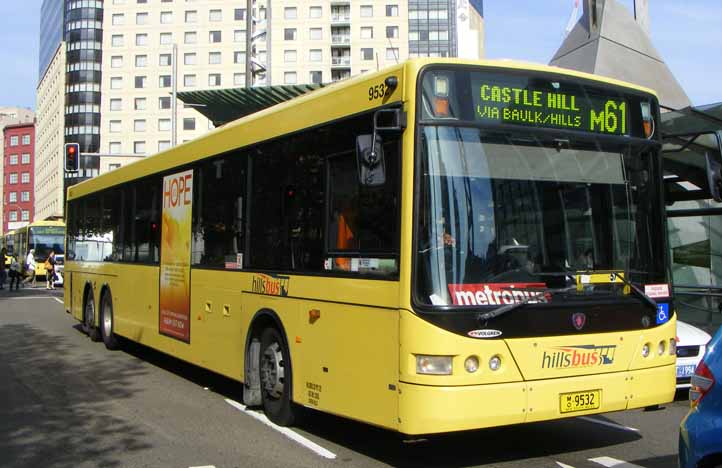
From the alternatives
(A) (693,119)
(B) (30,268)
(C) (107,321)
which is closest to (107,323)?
(C) (107,321)

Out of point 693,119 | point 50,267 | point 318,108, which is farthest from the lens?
point 50,267

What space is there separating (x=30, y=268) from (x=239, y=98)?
2574 centimetres

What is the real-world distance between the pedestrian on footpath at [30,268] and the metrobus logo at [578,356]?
132 feet

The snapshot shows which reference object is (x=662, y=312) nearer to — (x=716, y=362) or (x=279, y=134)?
(x=716, y=362)

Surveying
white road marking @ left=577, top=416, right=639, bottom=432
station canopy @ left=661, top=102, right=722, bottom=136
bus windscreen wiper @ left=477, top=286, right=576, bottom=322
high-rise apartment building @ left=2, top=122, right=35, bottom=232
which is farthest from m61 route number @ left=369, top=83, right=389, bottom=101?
high-rise apartment building @ left=2, top=122, right=35, bottom=232

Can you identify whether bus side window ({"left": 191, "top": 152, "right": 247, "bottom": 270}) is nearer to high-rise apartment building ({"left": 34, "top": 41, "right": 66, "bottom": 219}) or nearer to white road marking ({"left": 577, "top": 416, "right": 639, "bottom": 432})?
white road marking ({"left": 577, "top": 416, "right": 639, "bottom": 432})

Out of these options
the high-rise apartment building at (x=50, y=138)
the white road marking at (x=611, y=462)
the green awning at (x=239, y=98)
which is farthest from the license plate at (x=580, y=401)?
the high-rise apartment building at (x=50, y=138)

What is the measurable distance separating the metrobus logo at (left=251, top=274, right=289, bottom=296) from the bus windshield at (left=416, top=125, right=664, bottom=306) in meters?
2.18

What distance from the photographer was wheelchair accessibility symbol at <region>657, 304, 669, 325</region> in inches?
258

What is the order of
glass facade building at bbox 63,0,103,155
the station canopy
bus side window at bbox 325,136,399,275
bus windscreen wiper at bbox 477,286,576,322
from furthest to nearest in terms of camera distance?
glass facade building at bbox 63,0,103,155 → the station canopy → bus side window at bbox 325,136,399,275 → bus windscreen wiper at bbox 477,286,576,322

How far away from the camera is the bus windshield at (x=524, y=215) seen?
5.70 meters

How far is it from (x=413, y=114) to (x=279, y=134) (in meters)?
2.36

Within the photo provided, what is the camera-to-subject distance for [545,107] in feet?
20.6

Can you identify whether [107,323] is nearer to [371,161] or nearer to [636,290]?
[371,161]
